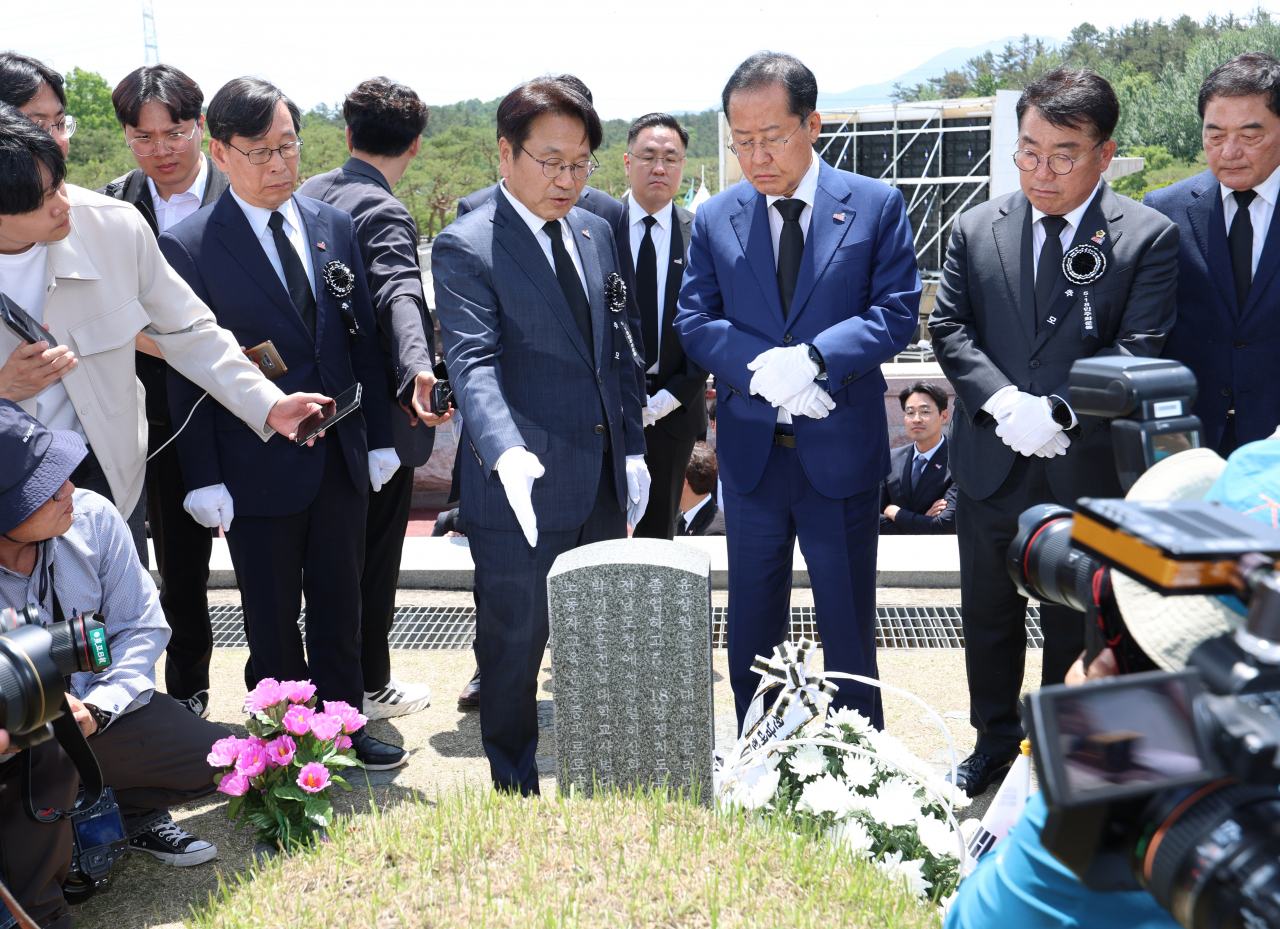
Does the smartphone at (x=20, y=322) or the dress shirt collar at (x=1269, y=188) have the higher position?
the dress shirt collar at (x=1269, y=188)

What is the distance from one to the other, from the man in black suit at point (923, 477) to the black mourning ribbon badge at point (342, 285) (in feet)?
13.1

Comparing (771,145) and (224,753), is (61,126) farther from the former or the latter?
(771,145)

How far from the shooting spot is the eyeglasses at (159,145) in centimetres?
438

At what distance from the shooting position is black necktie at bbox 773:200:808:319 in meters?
3.81

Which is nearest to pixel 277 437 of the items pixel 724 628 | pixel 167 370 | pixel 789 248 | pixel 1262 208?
pixel 167 370

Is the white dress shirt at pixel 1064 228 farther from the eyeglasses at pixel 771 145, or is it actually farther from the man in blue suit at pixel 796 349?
the eyeglasses at pixel 771 145

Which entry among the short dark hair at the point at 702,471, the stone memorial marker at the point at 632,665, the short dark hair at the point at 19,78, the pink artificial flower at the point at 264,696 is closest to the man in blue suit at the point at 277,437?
the pink artificial flower at the point at 264,696

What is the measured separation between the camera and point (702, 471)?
6398 mm

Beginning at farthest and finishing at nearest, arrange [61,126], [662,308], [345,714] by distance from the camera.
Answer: [662,308] < [61,126] < [345,714]

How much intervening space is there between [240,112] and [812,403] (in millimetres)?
2217

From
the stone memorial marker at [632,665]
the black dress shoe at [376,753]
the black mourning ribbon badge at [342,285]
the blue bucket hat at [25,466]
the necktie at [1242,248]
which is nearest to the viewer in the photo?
the blue bucket hat at [25,466]

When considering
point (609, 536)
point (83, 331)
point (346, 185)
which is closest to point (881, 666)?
point (609, 536)

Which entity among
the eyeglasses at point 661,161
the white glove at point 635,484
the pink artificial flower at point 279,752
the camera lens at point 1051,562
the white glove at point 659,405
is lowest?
the pink artificial flower at point 279,752

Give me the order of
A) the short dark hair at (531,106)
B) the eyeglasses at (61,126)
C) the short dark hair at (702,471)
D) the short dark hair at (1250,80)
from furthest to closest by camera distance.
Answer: the short dark hair at (702,471)
the eyeglasses at (61,126)
the short dark hair at (1250,80)
the short dark hair at (531,106)
